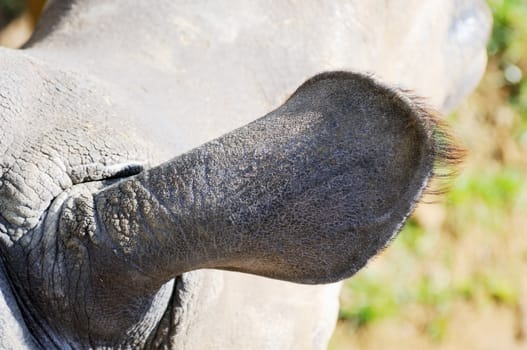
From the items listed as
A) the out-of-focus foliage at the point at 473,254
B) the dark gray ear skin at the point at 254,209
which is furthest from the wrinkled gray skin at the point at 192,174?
the out-of-focus foliage at the point at 473,254

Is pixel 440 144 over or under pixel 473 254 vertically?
over

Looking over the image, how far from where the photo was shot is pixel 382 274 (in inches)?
119

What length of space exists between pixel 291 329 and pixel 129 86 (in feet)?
1.16

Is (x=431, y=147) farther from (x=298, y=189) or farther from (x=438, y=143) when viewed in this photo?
(x=298, y=189)

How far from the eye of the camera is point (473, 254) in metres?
3.13

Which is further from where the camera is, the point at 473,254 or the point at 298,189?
the point at 473,254

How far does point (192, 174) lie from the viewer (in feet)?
3.12

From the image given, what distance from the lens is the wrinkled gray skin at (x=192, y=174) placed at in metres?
0.91

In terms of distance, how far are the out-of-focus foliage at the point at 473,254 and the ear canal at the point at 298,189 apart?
193 centimetres

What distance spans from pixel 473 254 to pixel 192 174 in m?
2.29

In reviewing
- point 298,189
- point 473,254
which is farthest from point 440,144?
point 473,254

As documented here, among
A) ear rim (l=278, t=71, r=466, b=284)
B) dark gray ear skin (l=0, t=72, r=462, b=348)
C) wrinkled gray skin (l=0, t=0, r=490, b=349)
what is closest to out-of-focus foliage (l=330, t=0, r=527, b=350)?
wrinkled gray skin (l=0, t=0, r=490, b=349)

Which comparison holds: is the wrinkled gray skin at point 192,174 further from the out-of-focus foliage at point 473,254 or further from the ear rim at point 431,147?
the out-of-focus foliage at point 473,254

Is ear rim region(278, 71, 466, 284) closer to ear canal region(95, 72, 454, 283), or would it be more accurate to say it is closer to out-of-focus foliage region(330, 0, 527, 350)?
ear canal region(95, 72, 454, 283)
